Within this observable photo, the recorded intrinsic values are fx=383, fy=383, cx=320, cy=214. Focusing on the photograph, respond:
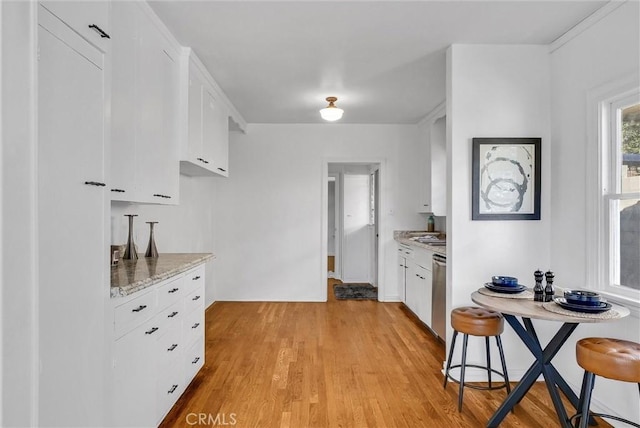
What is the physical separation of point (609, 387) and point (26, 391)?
2.97m

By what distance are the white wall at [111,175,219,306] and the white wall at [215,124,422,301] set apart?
0.74 feet

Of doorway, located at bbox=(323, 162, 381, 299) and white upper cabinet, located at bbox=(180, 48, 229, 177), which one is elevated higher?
white upper cabinet, located at bbox=(180, 48, 229, 177)

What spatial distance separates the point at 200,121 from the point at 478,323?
273 cm

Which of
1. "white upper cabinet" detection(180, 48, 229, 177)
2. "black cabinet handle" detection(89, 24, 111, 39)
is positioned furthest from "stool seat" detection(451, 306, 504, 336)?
"black cabinet handle" detection(89, 24, 111, 39)

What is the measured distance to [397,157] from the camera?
5645 millimetres

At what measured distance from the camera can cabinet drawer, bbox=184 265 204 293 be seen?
107 inches

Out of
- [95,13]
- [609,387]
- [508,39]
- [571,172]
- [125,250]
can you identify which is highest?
[508,39]

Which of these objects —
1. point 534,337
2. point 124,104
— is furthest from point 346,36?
point 534,337

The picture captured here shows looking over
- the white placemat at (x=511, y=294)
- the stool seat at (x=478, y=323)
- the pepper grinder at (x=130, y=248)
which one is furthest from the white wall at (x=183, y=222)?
the white placemat at (x=511, y=294)

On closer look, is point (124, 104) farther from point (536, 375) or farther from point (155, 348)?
point (536, 375)

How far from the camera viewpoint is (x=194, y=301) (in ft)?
9.47

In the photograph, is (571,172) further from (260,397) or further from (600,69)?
(260,397)

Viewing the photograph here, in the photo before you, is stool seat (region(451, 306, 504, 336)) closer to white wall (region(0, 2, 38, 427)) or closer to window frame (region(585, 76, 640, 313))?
window frame (region(585, 76, 640, 313))

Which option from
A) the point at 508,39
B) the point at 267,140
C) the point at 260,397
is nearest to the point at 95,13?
the point at 260,397
